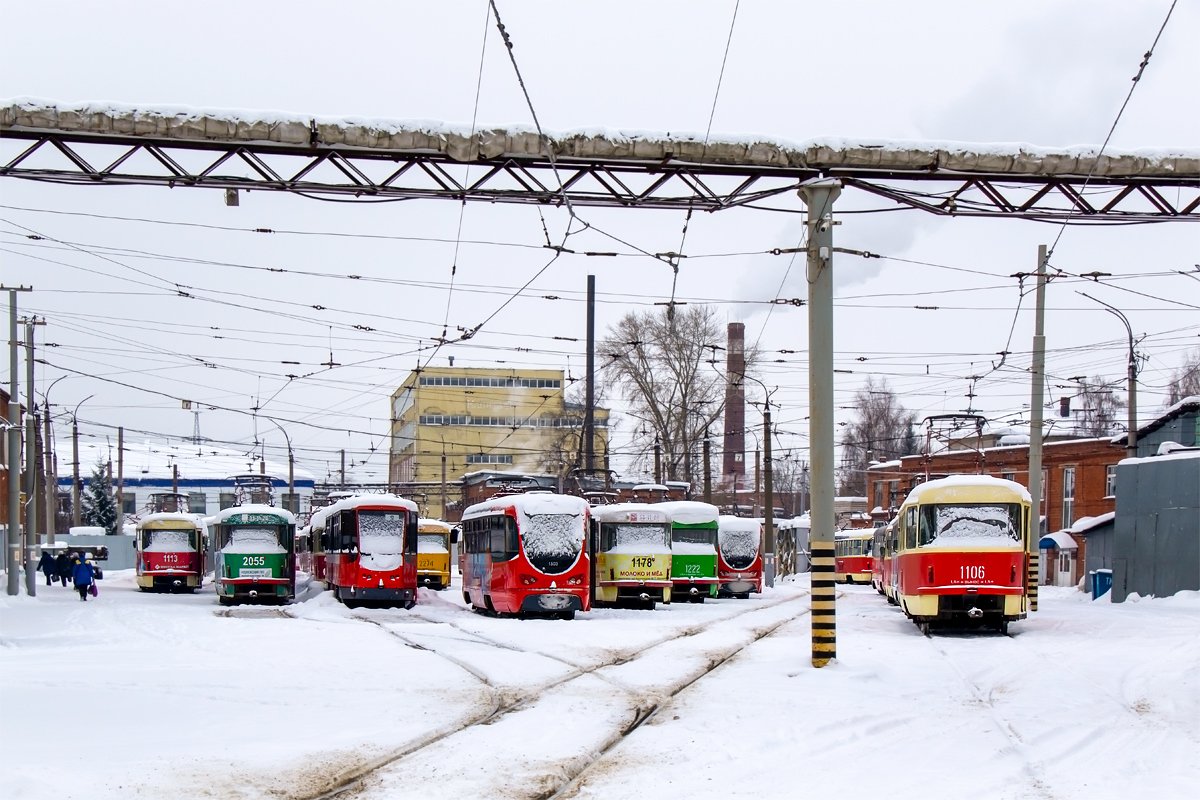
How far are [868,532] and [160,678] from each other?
164 ft

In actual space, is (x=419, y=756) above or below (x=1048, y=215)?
below

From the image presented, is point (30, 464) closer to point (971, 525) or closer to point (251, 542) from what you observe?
point (251, 542)

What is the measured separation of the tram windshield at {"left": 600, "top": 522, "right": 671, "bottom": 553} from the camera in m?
34.9

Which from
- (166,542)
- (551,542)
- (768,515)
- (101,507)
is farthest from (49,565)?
(101,507)

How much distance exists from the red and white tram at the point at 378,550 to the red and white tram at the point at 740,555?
12080 millimetres

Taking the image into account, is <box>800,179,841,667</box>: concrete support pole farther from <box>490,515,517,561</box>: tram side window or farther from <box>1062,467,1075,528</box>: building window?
<box>1062,467,1075,528</box>: building window

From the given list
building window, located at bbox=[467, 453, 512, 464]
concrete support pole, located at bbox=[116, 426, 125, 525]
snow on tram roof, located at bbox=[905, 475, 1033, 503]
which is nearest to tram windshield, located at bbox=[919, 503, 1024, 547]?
snow on tram roof, located at bbox=[905, 475, 1033, 503]

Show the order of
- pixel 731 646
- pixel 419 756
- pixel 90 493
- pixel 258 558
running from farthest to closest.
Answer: pixel 90 493
pixel 258 558
pixel 731 646
pixel 419 756

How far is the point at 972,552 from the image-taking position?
77.4ft

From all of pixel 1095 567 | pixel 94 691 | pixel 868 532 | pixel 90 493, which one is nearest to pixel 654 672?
pixel 94 691

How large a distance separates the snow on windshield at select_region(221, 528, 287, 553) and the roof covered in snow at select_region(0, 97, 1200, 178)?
2183cm

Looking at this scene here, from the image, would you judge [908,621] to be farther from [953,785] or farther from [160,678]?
[953,785]

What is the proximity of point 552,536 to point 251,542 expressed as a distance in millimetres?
12480

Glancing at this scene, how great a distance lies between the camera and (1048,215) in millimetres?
18781
